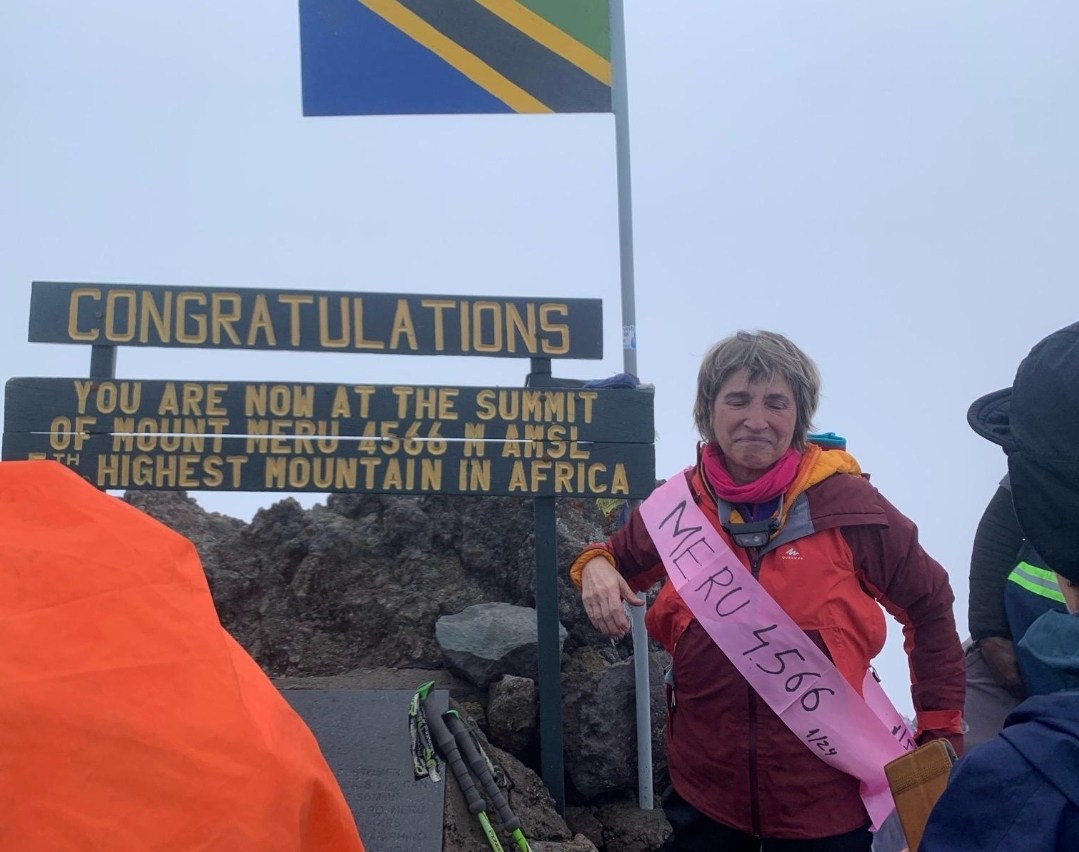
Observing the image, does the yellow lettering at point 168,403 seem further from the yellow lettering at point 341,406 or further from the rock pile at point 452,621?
the rock pile at point 452,621

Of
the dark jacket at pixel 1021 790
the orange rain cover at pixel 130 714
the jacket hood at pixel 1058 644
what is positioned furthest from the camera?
the jacket hood at pixel 1058 644

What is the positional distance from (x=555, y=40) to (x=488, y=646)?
12.4 ft

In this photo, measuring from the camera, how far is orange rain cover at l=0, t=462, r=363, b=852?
0.94 meters

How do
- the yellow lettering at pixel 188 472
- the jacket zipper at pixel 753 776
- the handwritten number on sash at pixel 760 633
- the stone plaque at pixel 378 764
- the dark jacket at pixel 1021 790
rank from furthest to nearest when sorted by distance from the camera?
the yellow lettering at pixel 188 472, the stone plaque at pixel 378 764, the handwritten number on sash at pixel 760 633, the jacket zipper at pixel 753 776, the dark jacket at pixel 1021 790

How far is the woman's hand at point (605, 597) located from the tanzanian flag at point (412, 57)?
3876 millimetres

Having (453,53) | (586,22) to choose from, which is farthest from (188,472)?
(586,22)

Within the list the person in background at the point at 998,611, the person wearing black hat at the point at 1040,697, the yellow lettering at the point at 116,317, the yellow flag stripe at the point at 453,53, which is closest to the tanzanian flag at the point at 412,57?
the yellow flag stripe at the point at 453,53

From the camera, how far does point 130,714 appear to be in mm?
984

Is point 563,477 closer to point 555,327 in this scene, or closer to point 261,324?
point 555,327

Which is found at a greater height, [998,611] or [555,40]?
[555,40]

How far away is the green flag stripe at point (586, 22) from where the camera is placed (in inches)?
228

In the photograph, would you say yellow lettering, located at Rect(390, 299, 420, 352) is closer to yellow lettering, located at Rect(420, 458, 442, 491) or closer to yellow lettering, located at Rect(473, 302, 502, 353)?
yellow lettering, located at Rect(473, 302, 502, 353)

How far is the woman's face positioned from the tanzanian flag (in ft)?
11.8

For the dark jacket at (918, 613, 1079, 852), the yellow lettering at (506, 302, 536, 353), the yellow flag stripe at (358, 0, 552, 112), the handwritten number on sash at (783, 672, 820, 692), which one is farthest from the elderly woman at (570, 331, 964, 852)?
the yellow flag stripe at (358, 0, 552, 112)
